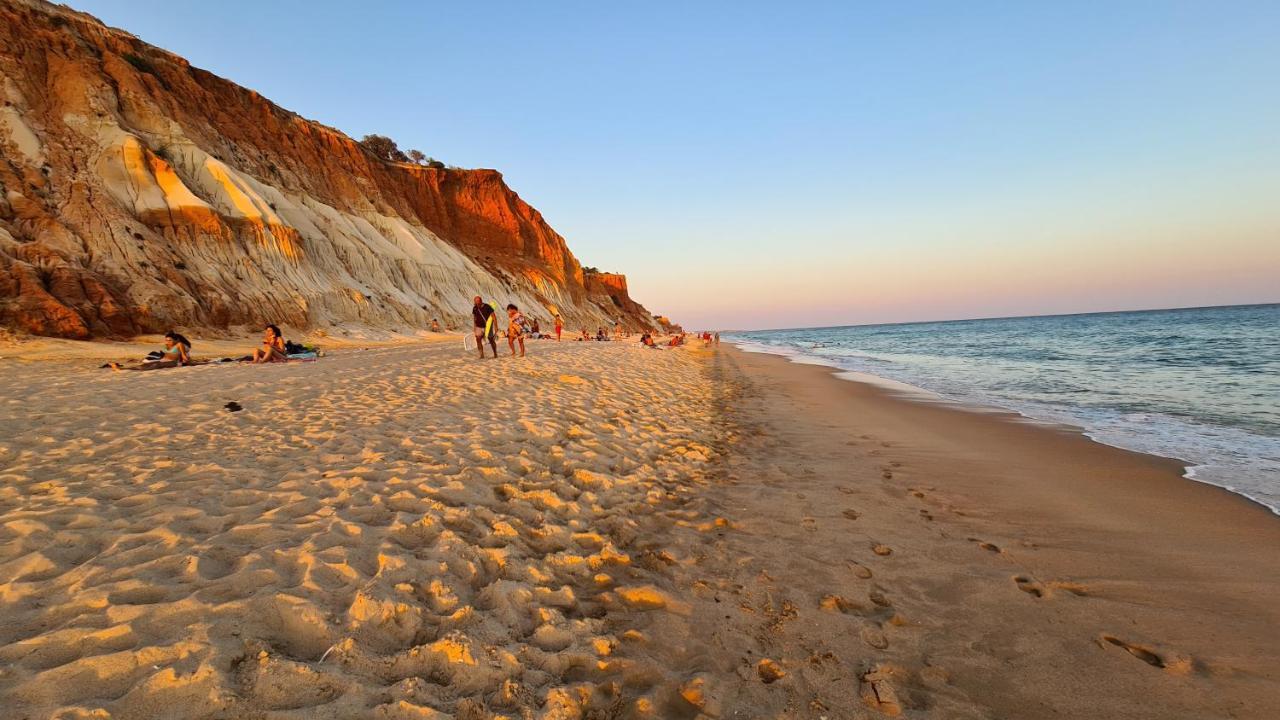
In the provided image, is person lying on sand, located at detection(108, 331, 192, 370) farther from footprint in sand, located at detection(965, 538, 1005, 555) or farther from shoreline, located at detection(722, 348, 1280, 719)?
footprint in sand, located at detection(965, 538, 1005, 555)

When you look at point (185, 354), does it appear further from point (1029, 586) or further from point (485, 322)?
point (1029, 586)

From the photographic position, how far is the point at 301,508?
365 cm

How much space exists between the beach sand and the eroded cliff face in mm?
11856

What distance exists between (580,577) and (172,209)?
938 inches

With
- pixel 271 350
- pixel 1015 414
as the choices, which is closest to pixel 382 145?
pixel 271 350

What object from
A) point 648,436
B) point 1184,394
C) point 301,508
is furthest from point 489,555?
point 1184,394

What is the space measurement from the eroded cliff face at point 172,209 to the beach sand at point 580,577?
1186 centimetres

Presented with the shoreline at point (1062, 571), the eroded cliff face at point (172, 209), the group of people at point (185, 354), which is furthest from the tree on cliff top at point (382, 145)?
the shoreline at point (1062, 571)

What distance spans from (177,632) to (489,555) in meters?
1.57

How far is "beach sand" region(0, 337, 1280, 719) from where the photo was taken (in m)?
2.25

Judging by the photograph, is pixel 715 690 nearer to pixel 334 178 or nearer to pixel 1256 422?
pixel 1256 422

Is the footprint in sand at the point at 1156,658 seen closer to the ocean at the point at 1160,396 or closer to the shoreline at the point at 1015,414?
the shoreline at the point at 1015,414

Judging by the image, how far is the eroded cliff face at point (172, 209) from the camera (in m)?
14.7

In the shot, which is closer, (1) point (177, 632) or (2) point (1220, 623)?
(1) point (177, 632)
